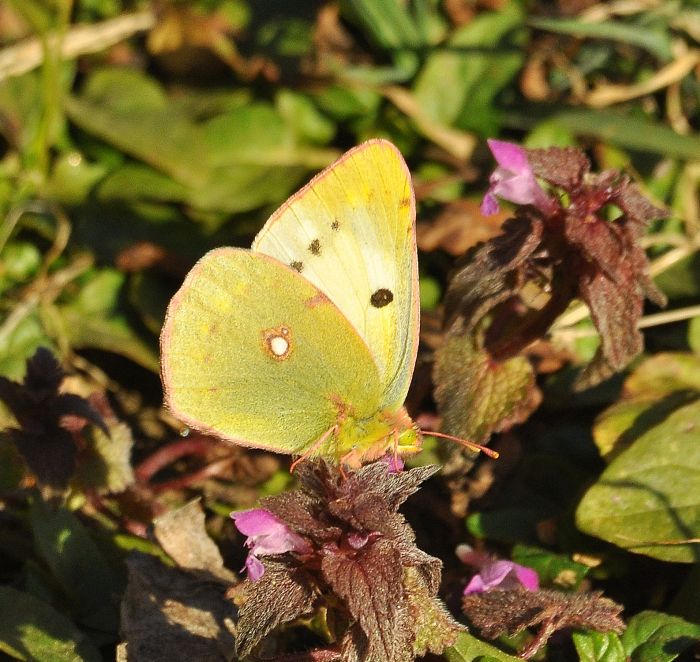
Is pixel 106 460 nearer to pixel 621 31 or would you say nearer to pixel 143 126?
pixel 143 126

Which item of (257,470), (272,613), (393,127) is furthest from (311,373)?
(393,127)

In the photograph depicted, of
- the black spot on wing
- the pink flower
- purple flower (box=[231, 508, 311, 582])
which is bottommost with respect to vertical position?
the pink flower

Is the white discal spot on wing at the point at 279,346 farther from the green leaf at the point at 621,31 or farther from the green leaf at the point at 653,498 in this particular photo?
the green leaf at the point at 621,31

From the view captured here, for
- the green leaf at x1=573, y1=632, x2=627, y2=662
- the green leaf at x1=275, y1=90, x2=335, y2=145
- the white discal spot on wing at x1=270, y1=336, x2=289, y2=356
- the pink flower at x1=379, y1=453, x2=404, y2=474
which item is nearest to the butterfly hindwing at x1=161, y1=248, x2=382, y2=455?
the white discal spot on wing at x1=270, y1=336, x2=289, y2=356

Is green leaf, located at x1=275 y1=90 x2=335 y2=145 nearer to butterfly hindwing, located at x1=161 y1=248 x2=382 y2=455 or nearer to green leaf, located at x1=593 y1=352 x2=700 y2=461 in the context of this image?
green leaf, located at x1=593 y1=352 x2=700 y2=461

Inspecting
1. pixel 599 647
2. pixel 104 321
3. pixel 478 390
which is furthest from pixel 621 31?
pixel 599 647

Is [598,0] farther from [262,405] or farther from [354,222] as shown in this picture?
[262,405]

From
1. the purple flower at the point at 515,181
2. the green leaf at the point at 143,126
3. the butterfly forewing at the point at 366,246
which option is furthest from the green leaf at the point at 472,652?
the green leaf at the point at 143,126
